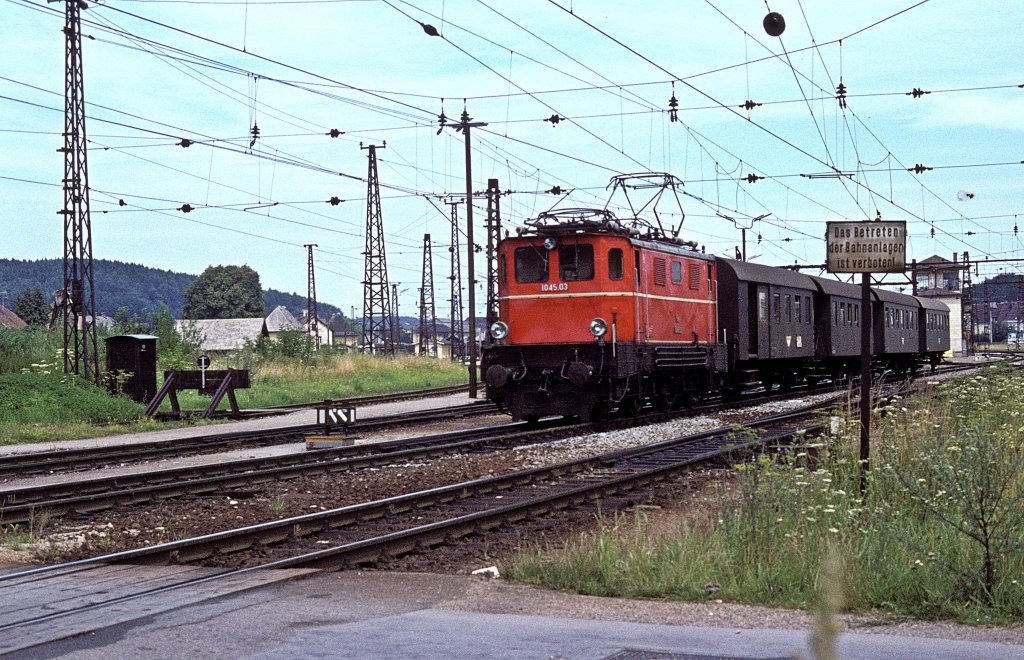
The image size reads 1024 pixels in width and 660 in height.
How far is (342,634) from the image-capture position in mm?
6812

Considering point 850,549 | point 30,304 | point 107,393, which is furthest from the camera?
point 30,304

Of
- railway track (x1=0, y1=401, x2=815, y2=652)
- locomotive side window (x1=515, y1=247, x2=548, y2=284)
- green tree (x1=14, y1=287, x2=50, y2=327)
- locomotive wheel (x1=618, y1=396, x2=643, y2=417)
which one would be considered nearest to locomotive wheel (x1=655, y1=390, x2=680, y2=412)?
locomotive wheel (x1=618, y1=396, x2=643, y2=417)

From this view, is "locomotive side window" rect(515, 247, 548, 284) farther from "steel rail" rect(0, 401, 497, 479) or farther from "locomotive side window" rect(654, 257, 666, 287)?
"steel rail" rect(0, 401, 497, 479)

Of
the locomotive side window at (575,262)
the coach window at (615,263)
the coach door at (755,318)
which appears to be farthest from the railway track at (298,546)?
the coach door at (755,318)

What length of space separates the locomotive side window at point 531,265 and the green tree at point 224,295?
5036 inches

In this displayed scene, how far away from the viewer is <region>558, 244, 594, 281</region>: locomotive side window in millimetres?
22219

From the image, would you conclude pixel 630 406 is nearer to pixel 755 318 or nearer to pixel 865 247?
pixel 755 318

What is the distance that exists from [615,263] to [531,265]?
1.80 meters

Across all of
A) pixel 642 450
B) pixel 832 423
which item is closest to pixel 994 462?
pixel 832 423

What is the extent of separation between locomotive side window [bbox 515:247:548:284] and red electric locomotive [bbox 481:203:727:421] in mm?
20

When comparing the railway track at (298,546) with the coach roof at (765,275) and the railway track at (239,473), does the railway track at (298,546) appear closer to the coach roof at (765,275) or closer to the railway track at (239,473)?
the railway track at (239,473)

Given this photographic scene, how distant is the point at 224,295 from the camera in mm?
147000

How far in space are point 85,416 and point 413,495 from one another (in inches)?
623

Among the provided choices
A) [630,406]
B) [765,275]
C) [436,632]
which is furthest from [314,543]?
[765,275]
